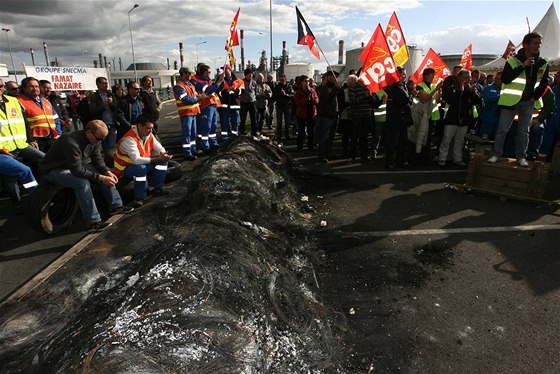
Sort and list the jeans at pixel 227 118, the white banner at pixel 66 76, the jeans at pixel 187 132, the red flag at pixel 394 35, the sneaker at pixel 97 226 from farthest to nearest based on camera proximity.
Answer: the white banner at pixel 66 76 → the jeans at pixel 227 118 → the jeans at pixel 187 132 → the red flag at pixel 394 35 → the sneaker at pixel 97 226

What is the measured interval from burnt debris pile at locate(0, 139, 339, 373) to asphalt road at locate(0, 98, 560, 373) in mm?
413

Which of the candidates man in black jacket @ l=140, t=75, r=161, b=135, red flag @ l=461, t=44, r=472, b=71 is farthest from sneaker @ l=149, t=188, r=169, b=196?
red flag @ l=461, t=44, r=472, b=71

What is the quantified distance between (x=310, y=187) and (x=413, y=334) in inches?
157

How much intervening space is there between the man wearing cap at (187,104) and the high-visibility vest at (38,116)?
102 inches

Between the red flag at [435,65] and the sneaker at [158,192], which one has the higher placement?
the red flag at [435,65]

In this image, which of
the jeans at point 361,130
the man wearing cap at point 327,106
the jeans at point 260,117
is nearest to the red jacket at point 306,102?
the man wearing cap at point 327,106

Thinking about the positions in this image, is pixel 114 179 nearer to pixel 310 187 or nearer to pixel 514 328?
pixel 310 187

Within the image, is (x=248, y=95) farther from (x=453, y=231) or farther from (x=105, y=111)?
(x=453, y=231)

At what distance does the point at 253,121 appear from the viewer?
11086 mm

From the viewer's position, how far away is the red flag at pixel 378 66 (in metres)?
7.10

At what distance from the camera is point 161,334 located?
6.58ft

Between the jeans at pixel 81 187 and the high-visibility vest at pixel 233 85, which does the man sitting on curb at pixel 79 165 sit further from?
the high-visibility vest at pixel 233 85

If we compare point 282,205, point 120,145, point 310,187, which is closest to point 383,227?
point 282,205

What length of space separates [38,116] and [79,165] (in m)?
2.93
